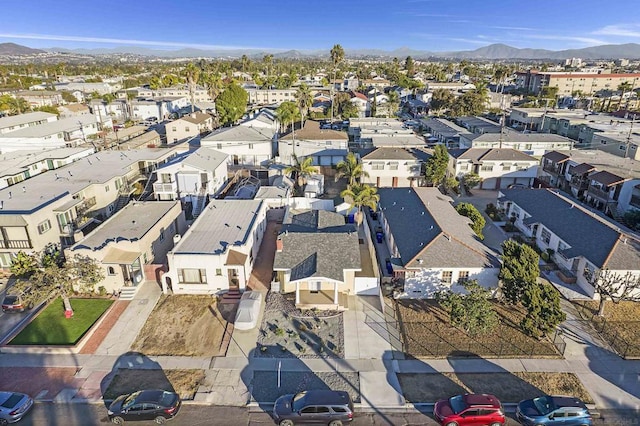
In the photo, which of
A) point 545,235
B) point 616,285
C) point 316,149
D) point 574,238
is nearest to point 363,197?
point 545,235

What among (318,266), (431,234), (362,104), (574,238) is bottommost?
(318,266)

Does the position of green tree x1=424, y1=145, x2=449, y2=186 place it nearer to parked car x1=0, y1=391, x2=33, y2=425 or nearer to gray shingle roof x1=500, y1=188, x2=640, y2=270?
gray shingle roof x1=500, y1=188, x2=640, y2=270

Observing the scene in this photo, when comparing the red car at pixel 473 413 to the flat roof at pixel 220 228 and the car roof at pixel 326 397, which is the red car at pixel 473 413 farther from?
the flat roof at pixel 220 228

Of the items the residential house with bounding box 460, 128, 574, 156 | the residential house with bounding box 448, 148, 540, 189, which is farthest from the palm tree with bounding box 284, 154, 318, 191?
the residential house with bounding box 460, 128, 574, 156

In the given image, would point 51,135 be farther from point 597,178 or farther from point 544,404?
point 597,178

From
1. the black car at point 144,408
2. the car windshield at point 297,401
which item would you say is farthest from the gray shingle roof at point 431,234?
the black car at point 144,408

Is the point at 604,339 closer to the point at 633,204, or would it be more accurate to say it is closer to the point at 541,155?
the point at 633,204

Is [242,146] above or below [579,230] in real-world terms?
above

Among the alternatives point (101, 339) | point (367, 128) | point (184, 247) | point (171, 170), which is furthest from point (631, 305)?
point (367, 128)
